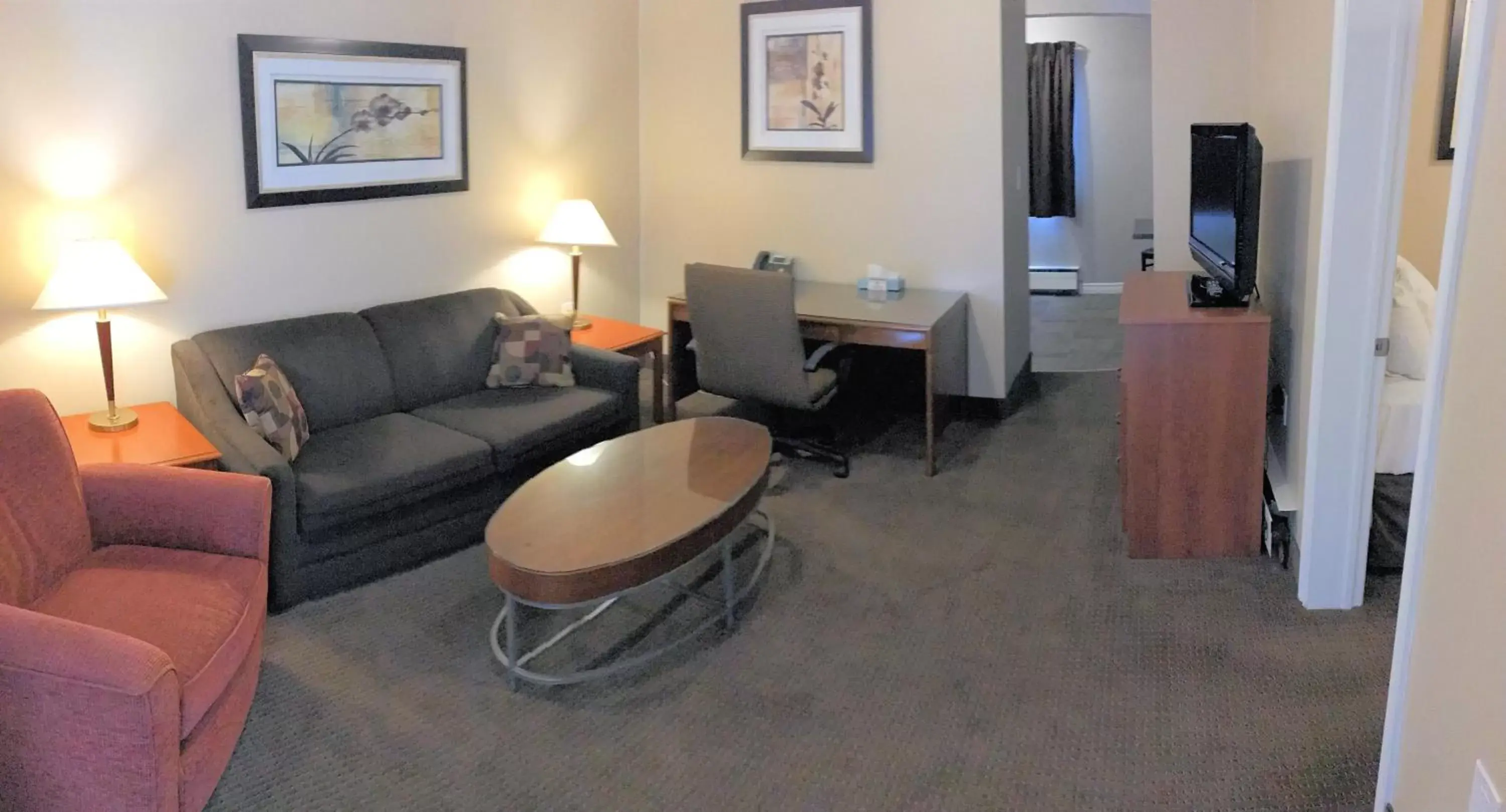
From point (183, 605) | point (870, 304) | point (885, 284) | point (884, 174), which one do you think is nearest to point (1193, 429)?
point (870, 304)

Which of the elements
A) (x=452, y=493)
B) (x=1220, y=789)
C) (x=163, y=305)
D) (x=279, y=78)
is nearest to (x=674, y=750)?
(x=1220, y=789)

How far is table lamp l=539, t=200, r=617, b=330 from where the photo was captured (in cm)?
500

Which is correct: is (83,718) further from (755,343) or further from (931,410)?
(931,410)

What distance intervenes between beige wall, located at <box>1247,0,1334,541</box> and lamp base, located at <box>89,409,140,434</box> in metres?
3.60

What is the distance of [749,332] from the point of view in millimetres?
4480

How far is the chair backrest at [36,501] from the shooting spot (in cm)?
262

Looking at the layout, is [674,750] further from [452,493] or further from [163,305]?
[163,305]

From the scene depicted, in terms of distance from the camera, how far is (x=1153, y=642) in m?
3.18

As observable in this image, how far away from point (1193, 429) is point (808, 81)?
2.55 meters

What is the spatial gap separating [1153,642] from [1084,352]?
151 inches

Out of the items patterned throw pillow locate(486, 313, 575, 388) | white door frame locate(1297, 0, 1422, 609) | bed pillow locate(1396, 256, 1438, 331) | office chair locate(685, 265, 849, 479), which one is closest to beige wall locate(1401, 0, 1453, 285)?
bed pillow locate(1396, 256, 1438, 331)

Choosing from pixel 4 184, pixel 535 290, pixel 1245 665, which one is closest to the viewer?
pixel 1245 665

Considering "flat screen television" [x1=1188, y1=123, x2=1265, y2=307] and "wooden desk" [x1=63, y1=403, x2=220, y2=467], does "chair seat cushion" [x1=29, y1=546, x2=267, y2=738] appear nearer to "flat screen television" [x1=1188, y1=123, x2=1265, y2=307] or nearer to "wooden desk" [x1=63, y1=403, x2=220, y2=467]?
"wooden desk" [x1=63, y1=403, x2=220, y2=467]

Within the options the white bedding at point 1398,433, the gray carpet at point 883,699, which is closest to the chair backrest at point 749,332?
the gray carpet at point 883,699
